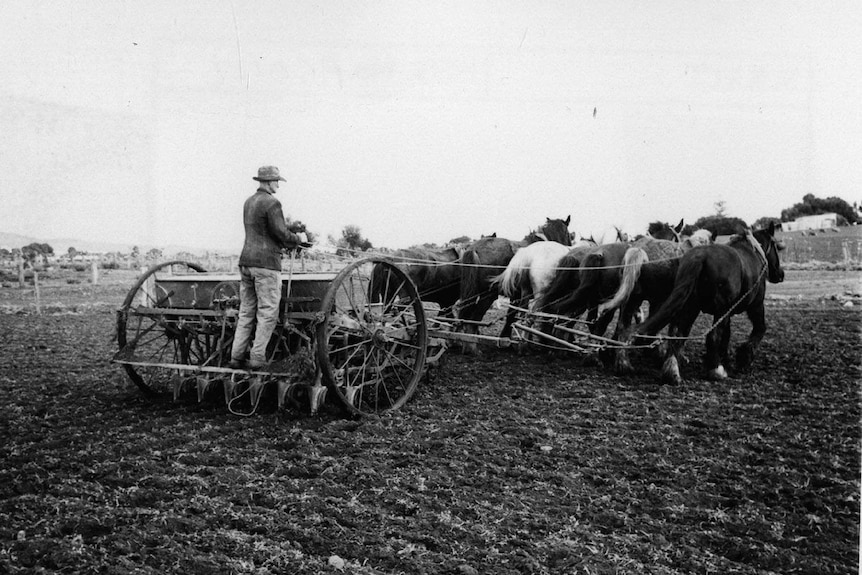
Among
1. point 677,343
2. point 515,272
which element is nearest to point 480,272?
point 515,272

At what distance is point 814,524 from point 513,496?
5.79ft

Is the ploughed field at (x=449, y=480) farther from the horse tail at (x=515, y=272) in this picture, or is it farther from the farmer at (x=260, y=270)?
the horse tail at (x=515, y=272)

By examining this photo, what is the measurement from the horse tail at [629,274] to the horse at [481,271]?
6.61 ft

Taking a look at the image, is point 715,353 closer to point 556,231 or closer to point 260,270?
point 556,231

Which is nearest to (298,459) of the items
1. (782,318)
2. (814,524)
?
(814,524)

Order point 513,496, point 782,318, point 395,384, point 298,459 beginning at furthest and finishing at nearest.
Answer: point 782,318
point 395,384
point 298,459
point 513,496

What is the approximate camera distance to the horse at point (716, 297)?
6.95 meters

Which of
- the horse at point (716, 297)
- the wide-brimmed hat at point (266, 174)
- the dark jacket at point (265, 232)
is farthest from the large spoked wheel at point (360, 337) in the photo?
the horse at point (716, 297)

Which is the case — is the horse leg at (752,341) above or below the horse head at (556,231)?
below

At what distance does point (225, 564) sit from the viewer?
9.89 ft

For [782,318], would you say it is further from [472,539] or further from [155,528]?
[155,528]

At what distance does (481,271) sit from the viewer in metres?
9.48

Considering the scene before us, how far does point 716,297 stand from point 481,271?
11.9 feet

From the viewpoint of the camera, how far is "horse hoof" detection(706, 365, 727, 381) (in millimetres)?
7227
